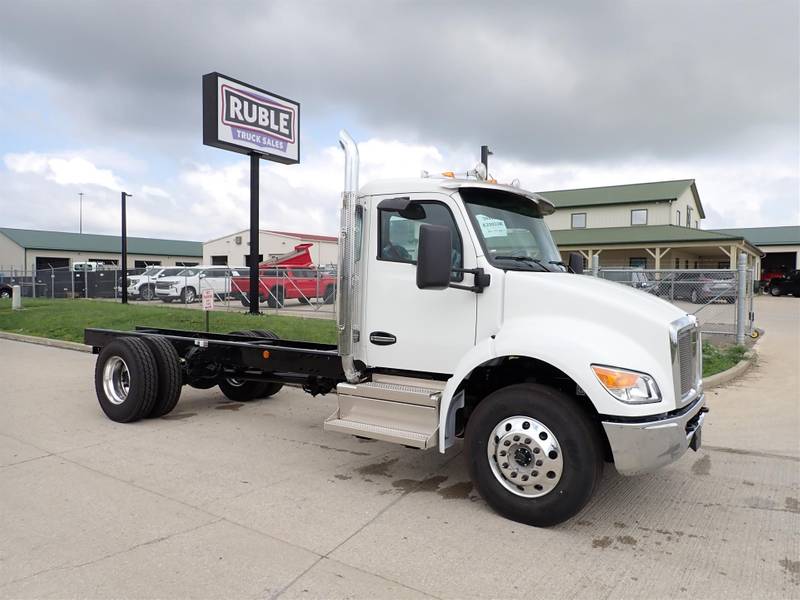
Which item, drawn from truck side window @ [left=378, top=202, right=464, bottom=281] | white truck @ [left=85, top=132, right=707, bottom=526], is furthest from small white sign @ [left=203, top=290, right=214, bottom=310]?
truck side window @ [left=378, top=202, right=464, bottom=281]

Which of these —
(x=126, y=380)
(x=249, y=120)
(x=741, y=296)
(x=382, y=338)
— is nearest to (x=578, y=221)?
(x=249, y=120)

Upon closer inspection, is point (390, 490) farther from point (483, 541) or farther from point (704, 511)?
point (704, 511)

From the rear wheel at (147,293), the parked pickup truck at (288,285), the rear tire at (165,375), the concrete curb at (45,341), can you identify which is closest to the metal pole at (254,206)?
the concrete curb at (45,341)

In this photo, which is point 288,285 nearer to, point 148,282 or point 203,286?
point 203,286

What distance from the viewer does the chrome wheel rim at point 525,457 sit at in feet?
12.9

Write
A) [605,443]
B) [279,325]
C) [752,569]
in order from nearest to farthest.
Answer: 1. [752,569]
2. [605,443]
3. [279,325]

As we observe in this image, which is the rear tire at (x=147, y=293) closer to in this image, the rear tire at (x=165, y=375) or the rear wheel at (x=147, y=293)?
the rear wheel at (x=147, y=293)

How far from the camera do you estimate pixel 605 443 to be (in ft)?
13.2

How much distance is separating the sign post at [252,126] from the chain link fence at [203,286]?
4.26 meters

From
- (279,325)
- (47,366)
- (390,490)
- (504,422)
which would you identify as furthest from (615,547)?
(279,325)

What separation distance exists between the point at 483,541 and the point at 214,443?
320cm

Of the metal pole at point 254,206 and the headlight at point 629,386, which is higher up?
the metal pole at point 254,206

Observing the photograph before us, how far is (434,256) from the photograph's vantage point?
3979 mm

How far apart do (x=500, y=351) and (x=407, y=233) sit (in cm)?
129
